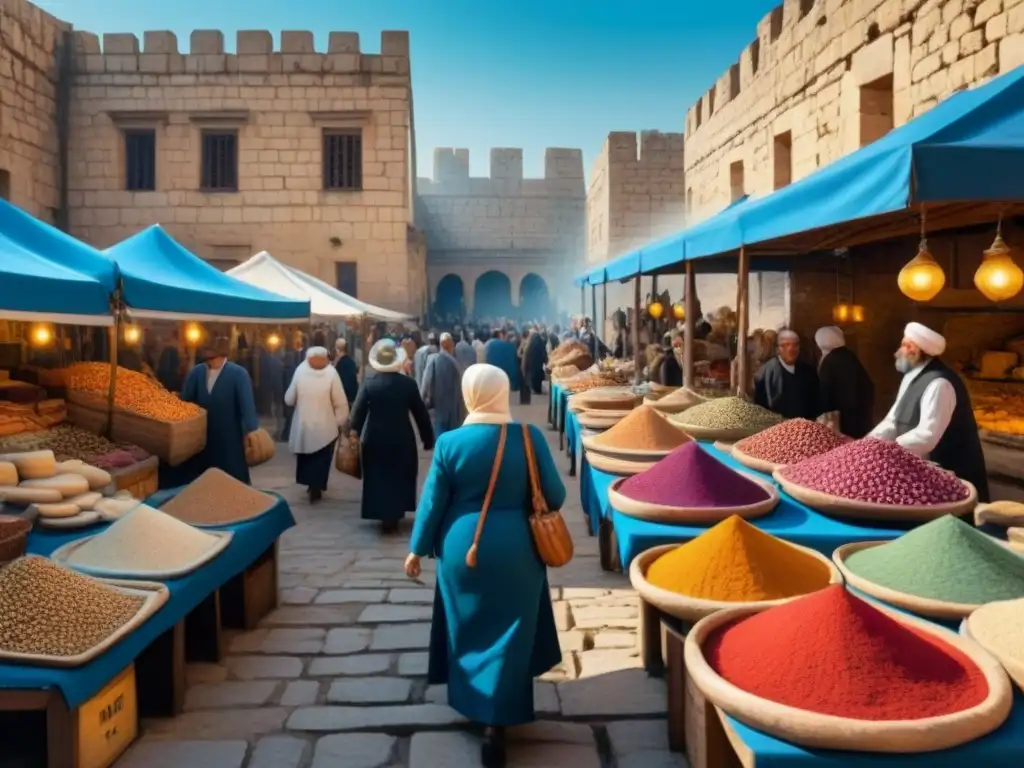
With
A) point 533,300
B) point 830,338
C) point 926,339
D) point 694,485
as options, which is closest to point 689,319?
point 830,338

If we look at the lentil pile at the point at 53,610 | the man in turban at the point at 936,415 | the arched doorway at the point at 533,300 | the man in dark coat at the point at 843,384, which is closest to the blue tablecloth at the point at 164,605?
the lentil pile at the point at 53,610

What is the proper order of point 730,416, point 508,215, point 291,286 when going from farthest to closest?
point 508,215 < point 291,286 < point 730,416

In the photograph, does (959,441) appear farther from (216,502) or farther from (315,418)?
(315,418)

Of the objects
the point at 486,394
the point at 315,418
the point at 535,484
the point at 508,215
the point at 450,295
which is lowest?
the point at 315,418

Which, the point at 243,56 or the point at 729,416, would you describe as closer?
the point at 729,416

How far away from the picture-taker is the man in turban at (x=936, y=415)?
4215 mm

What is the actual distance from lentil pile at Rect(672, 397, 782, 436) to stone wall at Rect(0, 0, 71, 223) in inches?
592

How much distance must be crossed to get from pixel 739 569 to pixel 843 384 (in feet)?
14.5

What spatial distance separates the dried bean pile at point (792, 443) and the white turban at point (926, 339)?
0.62m

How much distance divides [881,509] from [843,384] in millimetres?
3674

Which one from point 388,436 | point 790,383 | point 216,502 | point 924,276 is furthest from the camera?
point 388,436

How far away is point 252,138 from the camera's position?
18.2 metres

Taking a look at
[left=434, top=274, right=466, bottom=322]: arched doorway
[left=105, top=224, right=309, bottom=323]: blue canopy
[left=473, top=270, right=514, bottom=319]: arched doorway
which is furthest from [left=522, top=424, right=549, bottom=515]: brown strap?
[left=473, top=270, right=514, bottom=319]: arched doorway

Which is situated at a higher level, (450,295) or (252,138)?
(252,138)
